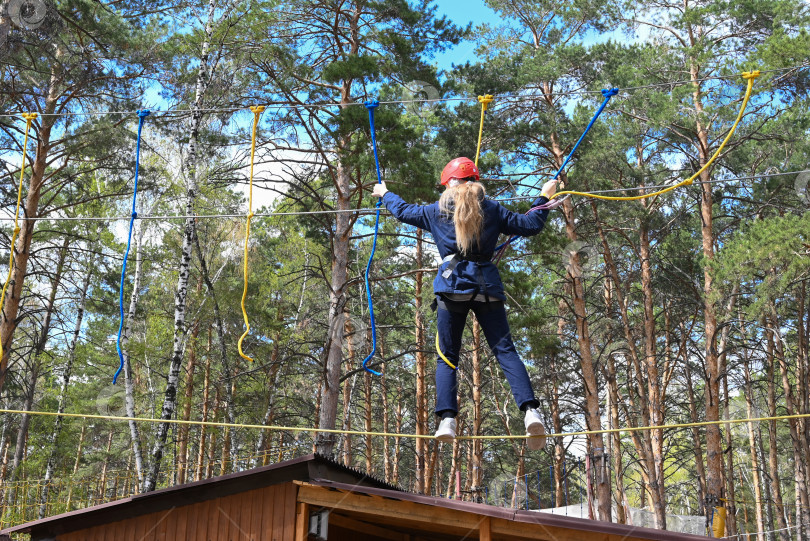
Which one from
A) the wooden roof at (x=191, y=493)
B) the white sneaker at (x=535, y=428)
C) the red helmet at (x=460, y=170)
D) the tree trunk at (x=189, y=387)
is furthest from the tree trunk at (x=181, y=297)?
the tree trunk at (x=189, y=387)

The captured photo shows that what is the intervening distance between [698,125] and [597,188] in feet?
7.39

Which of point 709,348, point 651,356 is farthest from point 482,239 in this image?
point 651,356

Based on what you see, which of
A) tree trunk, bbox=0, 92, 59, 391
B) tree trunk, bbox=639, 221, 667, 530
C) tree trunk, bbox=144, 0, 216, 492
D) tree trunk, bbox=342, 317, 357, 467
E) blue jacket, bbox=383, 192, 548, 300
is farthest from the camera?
tree trunk, bbox=342, 317, 357, 467

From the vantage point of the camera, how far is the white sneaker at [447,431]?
12.9ft

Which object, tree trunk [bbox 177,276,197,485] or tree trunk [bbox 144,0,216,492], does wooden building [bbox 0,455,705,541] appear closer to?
tree trunk [bbox 144,0,216,492]

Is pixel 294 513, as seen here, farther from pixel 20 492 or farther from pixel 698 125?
pixel 20 492

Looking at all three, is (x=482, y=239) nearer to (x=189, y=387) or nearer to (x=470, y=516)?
(x=470, y=516)

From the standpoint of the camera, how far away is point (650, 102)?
13.7 m

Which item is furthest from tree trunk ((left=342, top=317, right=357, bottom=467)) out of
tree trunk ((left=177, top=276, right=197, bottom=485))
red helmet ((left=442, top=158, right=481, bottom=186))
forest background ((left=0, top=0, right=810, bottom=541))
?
red helmet ((left=442, top=158, right=481, bottom=186))

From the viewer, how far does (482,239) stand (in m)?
4.07

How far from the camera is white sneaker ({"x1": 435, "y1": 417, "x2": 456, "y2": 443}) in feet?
12.9

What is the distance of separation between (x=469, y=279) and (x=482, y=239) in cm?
25

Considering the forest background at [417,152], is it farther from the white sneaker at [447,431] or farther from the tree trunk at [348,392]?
the white sneaker at [447,431]

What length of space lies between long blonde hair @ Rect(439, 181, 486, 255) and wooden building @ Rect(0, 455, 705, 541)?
7.17ft
